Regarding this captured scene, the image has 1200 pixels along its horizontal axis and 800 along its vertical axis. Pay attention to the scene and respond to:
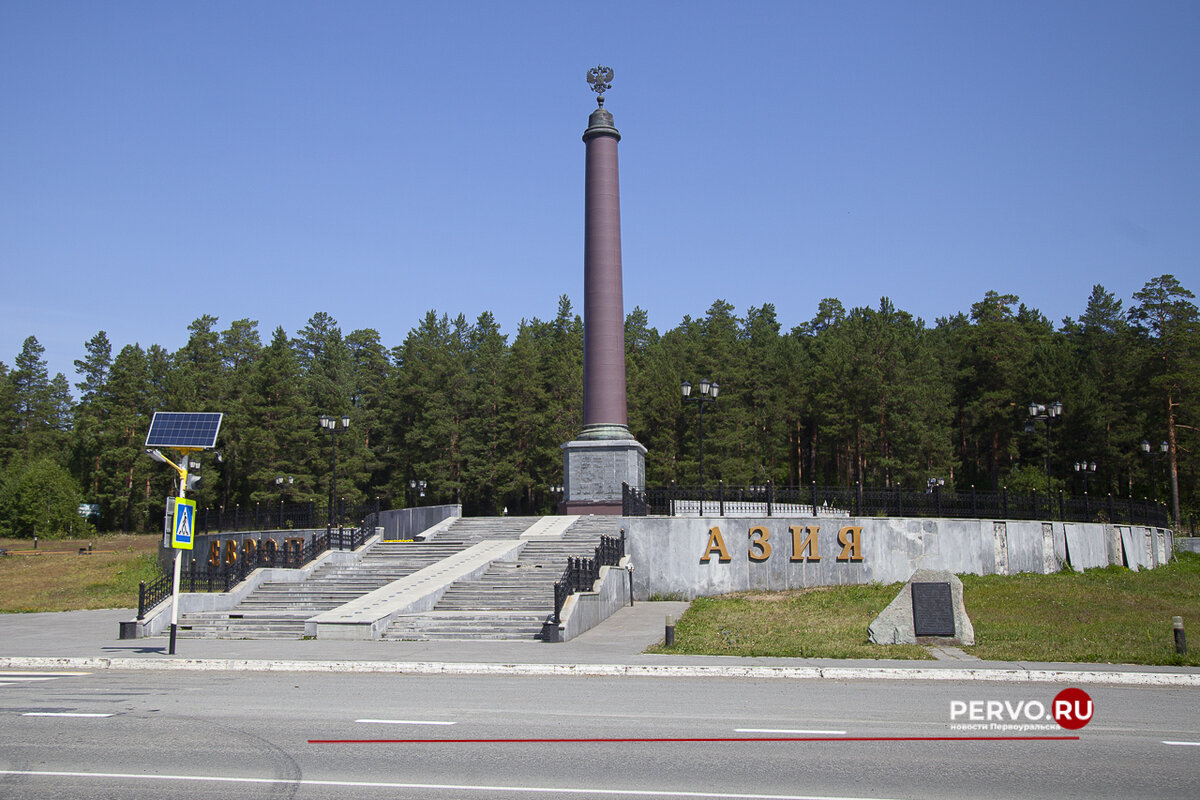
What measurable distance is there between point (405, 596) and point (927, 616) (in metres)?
12.1

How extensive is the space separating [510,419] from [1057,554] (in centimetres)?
4918

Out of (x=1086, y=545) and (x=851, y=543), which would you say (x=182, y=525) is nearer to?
(x=851, y=543)

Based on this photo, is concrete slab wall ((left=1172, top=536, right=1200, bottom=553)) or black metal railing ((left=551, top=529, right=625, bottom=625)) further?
concrete slab wall ((left=1172, top=536, right=1200, bottom=553))

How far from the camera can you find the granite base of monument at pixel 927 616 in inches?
648

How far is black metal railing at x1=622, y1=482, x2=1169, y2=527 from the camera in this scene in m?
29.8

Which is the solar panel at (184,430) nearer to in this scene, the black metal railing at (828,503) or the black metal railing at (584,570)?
the black metal railing at (584,570)

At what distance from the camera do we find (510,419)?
76.4m

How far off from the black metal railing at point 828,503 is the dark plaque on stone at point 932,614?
12.0m

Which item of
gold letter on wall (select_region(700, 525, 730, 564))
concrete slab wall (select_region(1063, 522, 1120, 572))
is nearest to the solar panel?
gold letter on wall (select_region(700, 525, 730, 564))

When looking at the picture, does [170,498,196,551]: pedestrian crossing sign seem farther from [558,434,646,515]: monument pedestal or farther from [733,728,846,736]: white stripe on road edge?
[558,434,646,515]: monument pedestal

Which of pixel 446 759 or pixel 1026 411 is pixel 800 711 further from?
pixel 1026 411

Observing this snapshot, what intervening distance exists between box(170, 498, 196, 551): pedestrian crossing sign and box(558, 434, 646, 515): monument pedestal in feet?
49.2

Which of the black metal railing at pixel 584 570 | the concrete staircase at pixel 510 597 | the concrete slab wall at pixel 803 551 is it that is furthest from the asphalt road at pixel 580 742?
the concrete slab wall at pixel 803 551

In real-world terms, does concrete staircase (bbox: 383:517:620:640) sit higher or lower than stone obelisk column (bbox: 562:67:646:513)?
lower
